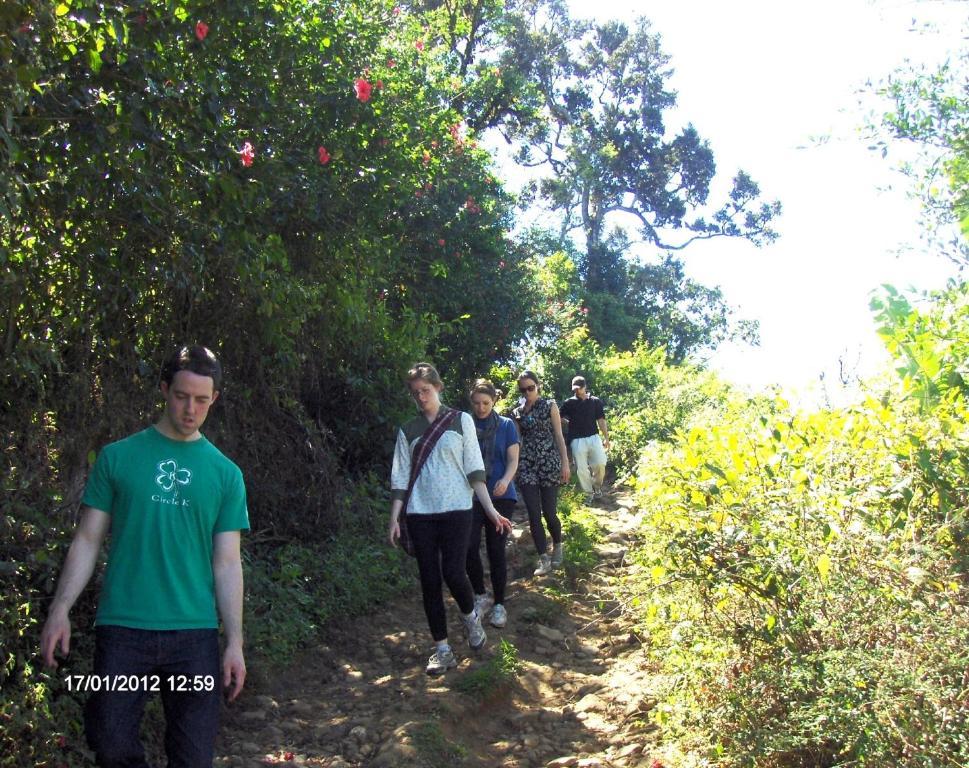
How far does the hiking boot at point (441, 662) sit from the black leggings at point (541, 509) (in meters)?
2.25

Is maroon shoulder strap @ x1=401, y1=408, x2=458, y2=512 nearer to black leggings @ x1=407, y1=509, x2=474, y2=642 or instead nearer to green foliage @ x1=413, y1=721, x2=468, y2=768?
black leggings @ x1=407, y1=509, x2=474, y2=642

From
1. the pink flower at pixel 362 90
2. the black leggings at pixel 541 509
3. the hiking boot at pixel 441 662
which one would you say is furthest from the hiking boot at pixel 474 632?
the pink flower at pixel 362 90

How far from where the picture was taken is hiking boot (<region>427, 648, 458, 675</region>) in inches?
256

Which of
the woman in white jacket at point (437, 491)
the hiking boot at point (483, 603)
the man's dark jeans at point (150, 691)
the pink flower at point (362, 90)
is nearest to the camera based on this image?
the man's dark jeans at point (150, 691)

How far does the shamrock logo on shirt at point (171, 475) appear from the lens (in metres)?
3.54

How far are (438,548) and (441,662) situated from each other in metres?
0.73

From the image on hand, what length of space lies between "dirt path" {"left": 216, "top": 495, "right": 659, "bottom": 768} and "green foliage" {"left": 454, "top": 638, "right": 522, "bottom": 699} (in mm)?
23

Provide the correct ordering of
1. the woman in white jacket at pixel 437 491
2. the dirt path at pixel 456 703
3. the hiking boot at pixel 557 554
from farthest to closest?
1. the hiking boot at pixel 557 554
2. the woman in white jacket at pixel 437 491
3. the dirt path at pixel 456 703

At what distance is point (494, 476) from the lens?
25.2 feet

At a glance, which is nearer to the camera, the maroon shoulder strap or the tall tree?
the maroon shoulder strap

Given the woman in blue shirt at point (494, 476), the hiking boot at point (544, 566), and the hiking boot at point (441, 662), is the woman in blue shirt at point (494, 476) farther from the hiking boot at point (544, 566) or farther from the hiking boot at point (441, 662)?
the hiking boot at point (544, 566)

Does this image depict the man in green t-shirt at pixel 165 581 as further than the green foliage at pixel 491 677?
No

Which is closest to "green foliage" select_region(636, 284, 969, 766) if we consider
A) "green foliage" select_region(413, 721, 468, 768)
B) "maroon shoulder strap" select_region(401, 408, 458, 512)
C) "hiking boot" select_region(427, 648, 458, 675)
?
"green foliage" select_region(413, 721, 468, 768)

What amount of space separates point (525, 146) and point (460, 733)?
26.2m
